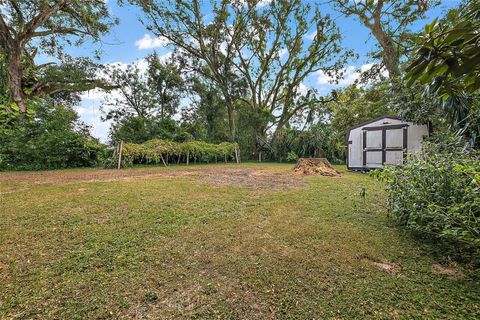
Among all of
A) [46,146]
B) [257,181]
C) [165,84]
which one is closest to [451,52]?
[257,181]

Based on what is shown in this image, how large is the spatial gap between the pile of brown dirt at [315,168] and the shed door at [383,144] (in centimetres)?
148

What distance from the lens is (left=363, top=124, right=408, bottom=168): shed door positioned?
668 cm

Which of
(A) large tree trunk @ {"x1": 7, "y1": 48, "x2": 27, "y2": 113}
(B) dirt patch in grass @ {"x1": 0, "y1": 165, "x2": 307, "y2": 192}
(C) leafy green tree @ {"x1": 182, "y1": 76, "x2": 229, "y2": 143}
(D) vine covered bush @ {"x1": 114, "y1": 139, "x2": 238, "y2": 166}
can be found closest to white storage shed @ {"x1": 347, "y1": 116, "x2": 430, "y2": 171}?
(B) dirt patch in grass @ {"x1": 0, "y1": 165, "x2": 307, "y2": 192}

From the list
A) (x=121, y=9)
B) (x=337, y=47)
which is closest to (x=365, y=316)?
Result: (x=121, y=9)

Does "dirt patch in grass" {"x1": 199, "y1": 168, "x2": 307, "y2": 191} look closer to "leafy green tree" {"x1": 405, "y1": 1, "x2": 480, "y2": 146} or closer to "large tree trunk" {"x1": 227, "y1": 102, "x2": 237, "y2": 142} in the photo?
"leafy green tree" {"x1": 405, "y1": 1, "x2": 480, "y2": 146}

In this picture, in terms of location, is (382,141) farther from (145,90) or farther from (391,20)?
(145,90)

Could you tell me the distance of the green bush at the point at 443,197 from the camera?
146 centimetres

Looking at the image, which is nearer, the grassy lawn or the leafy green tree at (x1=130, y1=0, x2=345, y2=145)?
the grassy lawn

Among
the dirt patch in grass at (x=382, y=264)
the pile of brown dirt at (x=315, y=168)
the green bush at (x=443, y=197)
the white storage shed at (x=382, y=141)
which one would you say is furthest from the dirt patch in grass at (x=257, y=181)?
the white storage shed at (x=382, y=141)

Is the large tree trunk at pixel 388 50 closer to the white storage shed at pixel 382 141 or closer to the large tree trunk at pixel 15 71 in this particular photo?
the white storage shed at pixel 382 141

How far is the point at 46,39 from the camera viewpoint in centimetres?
1009

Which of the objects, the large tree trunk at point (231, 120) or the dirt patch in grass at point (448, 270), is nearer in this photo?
the dirt patch in grass at point (448, 270)

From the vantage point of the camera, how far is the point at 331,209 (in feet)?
9.39

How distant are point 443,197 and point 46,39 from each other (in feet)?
51.5
